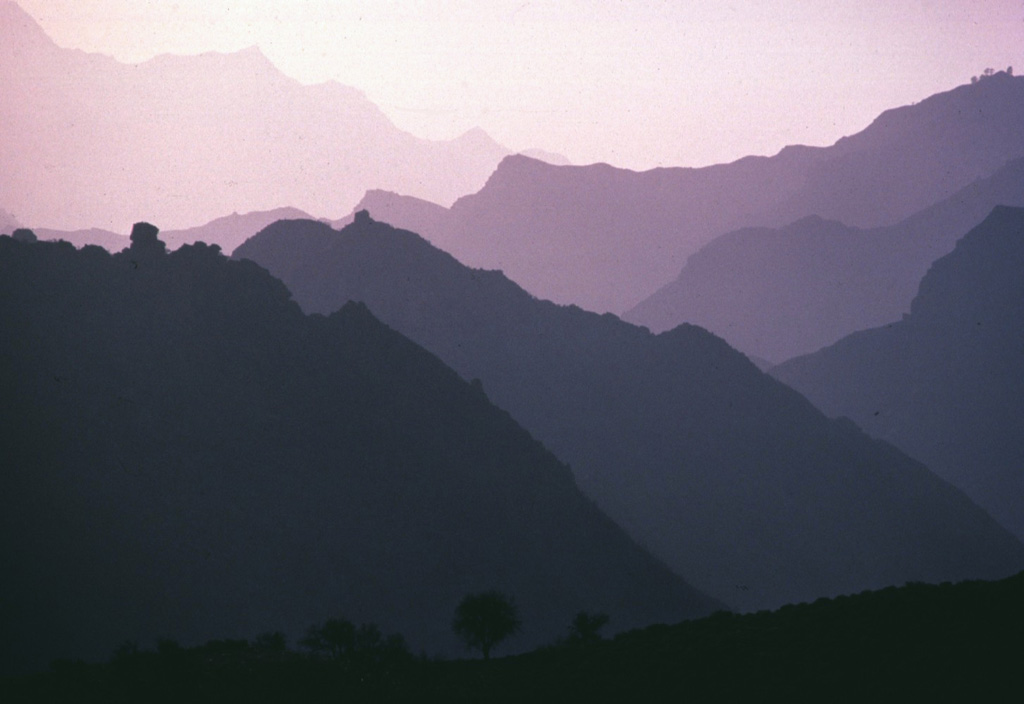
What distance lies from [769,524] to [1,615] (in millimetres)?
122011

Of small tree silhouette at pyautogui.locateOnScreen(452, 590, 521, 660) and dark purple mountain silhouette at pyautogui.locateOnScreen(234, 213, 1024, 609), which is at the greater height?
dark purple mountain silhouette at pyautogui.locateOnScreen(234, 213, 1024, 609)

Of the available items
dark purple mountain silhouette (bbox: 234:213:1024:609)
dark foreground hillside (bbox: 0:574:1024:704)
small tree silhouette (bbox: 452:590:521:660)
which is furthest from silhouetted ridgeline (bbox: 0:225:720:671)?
dark foreground hillside (bbox: 0:574:1024:704)

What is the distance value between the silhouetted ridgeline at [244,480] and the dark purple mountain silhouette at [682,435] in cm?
3814

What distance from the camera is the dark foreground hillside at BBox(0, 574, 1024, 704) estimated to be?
76.2 feet

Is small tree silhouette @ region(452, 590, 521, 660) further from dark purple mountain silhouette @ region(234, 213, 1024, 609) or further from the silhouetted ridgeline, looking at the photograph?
dark purple mountain silhouette @ region(234, 213, 1024, 609)

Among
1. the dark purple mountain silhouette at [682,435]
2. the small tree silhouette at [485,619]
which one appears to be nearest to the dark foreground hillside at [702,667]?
the small tree silhouette at [485,619]

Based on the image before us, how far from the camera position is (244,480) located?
4208 inches

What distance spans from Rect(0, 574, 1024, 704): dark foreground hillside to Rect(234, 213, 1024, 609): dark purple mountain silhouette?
116436mm

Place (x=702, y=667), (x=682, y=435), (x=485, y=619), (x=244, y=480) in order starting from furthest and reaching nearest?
(x=682, y=435), (x=244, y=480), (x=485, y=619), (x=702, y=667)

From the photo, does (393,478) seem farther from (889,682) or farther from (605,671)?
(889,682)

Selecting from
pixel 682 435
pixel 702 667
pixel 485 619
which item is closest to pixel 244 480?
pixel 485 619

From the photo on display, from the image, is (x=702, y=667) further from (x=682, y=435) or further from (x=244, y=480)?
(x=682, y=435)

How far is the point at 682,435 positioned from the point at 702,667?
14736 centimetres

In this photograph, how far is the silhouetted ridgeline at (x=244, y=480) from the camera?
96500 millimetres
